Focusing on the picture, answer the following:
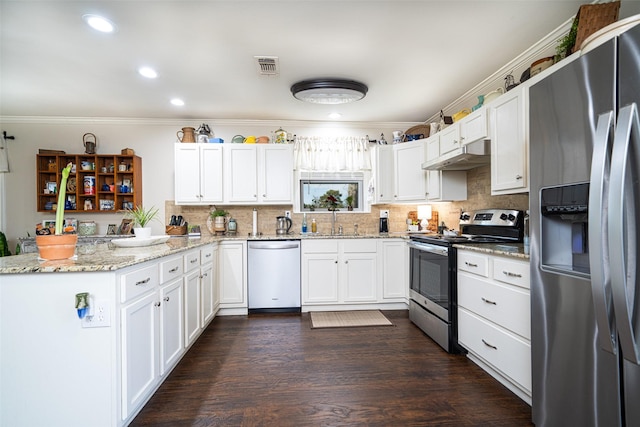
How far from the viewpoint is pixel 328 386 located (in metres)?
2.07

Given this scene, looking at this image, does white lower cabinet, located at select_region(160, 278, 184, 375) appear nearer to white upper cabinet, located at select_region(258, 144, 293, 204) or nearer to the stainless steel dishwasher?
the stainless steel dishwasher

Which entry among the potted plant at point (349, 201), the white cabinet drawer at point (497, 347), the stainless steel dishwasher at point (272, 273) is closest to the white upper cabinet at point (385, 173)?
the potted plant at point (349, 201)

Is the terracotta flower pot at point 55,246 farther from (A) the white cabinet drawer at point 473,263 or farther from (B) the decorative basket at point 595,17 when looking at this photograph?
(B) the decorative basket at point 595,17

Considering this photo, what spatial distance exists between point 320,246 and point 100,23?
2.83m

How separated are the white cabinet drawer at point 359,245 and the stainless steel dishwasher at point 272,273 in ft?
1.94

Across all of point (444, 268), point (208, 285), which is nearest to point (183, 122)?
point (208, 285)

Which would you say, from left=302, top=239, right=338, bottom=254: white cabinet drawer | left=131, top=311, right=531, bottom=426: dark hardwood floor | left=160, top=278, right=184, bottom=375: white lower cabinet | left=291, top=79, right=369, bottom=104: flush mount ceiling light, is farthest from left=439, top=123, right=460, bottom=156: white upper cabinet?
left=160, top=278, right=184, bottom=375: white lower cabinet

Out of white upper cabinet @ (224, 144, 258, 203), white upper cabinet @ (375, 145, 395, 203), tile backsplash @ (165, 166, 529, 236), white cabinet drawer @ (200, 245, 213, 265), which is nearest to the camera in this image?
white cabinet drawer @ (200, 245, 213, 265)

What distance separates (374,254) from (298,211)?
1.28m

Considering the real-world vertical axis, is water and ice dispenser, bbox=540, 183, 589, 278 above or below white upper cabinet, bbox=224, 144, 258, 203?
below

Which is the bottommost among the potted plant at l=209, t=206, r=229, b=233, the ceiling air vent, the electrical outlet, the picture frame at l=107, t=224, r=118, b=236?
the electrical outlet

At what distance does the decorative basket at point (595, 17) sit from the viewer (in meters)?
1.64

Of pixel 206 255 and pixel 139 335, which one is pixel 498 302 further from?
pixel 206 255

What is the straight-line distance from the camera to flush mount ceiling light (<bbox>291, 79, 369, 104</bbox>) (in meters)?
3.05
